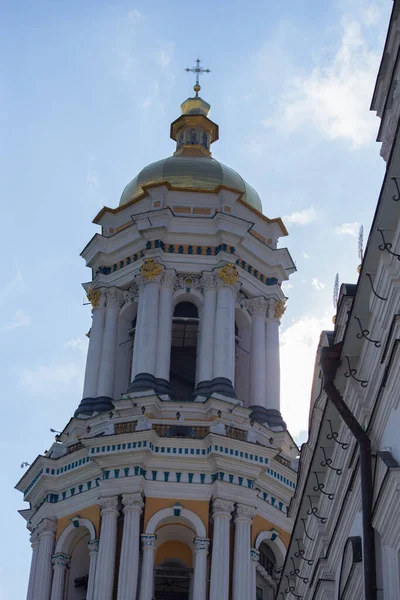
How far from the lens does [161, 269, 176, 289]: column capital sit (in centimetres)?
2839

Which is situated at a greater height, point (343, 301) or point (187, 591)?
point (187, 591)

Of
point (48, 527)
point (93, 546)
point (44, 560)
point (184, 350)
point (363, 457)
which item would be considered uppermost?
point (184, 350)

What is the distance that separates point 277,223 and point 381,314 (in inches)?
704

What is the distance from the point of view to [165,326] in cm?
2772

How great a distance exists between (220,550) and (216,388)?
3.63m

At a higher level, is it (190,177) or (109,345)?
(190,177)

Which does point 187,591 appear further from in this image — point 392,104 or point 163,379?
point 392,104

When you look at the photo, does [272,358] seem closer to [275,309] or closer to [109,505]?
[275,309]

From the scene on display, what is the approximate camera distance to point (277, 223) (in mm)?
30703

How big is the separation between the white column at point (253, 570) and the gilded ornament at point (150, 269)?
6.43 metres

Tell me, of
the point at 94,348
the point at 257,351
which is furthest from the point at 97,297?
the point at 257,351

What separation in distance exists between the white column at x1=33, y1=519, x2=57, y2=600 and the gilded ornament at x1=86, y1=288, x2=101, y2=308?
209 inches

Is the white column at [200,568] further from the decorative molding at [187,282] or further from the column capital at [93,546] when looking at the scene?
the decorative molding at [187,282]

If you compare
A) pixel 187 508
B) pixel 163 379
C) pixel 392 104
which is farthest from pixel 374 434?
pixel 163 379
